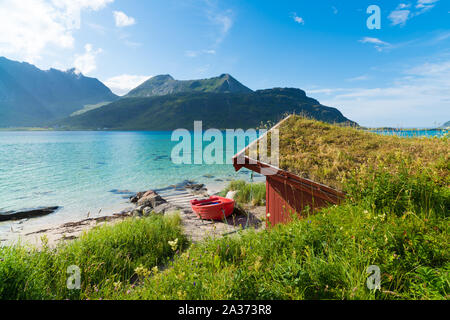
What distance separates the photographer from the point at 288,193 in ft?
26.6

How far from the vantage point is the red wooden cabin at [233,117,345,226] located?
6945 millimetres

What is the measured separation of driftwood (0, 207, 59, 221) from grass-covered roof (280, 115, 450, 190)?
789 inches

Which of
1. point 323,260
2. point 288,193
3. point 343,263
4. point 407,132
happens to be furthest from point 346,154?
point 323,260

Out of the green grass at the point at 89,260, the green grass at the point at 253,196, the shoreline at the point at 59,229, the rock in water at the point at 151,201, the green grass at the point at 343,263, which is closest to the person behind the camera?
the green grass at the point at 343,263

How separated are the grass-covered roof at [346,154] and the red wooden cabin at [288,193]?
0.23 metres

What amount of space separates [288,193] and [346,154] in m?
2.51

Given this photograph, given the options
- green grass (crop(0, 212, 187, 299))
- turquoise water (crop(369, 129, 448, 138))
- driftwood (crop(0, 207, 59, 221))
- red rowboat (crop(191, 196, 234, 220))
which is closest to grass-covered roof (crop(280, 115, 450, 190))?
turquoise water (crop(369, 129, 448, 138))

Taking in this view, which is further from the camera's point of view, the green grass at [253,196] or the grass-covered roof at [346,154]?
the green grass at [253,196]

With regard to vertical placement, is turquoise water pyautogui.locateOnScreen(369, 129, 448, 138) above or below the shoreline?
above

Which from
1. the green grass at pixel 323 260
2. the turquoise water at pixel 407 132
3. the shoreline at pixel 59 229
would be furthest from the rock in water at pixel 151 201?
the turquoise water at pixel 407 132

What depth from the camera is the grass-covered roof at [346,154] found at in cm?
645

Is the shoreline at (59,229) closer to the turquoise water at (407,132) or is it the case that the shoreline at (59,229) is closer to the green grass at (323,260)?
the green grass at (323,260)

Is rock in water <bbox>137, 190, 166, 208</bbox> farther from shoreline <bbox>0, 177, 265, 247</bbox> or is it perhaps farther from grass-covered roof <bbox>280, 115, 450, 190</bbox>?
grass-covered roof <bbox>280, 115, 450, 190</bbox>
